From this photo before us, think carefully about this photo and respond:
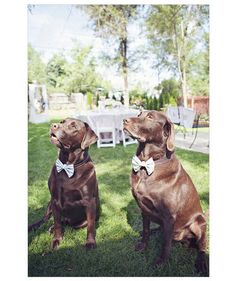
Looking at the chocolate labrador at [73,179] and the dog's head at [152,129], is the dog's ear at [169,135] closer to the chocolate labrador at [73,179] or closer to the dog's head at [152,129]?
the dog's head at [152,129]

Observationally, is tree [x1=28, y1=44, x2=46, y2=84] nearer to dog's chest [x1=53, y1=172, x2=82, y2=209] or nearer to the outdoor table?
the outdoor table

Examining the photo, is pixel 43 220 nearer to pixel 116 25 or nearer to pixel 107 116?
pixel 107 116

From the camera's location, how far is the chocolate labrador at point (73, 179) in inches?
79.4

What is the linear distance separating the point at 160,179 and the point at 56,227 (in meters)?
0.72

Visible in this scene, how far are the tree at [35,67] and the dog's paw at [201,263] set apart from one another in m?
1.45

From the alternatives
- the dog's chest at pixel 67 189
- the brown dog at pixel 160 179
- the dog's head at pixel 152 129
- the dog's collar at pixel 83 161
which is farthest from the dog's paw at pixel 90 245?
the dog's head at pixel 152 129

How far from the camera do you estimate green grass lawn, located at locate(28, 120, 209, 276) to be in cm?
212

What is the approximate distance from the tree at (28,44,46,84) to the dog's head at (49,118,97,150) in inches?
17.5

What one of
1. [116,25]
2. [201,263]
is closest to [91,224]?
[201,263]

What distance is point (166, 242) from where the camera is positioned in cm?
202

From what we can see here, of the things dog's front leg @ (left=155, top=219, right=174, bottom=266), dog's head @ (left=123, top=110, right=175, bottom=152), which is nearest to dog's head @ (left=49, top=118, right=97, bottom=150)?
dog's head @ (left=123, top=110, right=175, bottom=152)

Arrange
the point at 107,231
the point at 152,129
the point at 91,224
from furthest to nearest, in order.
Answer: the point at 107,231 → the point at 91,224 → the point at 152,129
